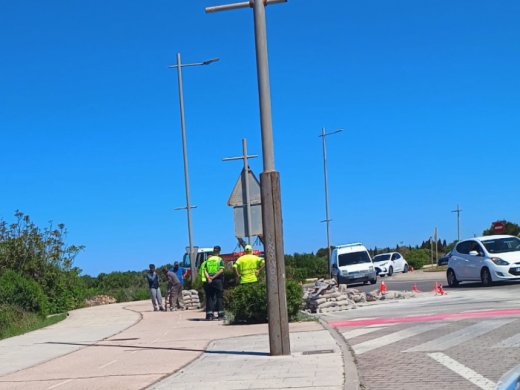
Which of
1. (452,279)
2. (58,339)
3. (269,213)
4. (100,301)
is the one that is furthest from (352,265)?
(269,213)

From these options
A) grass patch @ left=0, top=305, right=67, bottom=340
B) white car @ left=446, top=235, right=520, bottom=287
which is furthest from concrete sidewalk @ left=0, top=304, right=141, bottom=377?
white car @ left=446, top=235, right=520, bottom=287

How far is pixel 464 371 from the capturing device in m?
8.37

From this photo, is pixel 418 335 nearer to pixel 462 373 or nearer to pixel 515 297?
pixel 462 373

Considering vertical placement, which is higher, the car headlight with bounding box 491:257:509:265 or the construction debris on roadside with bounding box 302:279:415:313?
the car headlight with bounding box 491:257:509:265

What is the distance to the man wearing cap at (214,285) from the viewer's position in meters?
17.2

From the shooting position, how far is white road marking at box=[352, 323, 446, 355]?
10.8 metres

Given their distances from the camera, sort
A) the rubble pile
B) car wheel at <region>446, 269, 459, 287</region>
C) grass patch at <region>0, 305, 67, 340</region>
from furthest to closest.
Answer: the rubble pile → car wheel at <region>446, 269, 459, 287</region> → grass patch at <region>0, 305, 67, 340</region>

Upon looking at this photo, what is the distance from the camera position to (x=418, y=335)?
11836mm

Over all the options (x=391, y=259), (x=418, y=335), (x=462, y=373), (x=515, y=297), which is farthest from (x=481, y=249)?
(x=391, y=259)

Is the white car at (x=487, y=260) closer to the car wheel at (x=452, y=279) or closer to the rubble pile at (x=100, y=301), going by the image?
the car wheel at (x=452, y=279)

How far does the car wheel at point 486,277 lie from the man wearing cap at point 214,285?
958 centimetres

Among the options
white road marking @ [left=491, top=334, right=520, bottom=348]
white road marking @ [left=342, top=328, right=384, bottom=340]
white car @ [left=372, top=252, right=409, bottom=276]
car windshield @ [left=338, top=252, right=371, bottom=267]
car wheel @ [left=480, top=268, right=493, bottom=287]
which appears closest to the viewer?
Answer: white road marking @ [left=491, top=334, right=520, bottom=348]

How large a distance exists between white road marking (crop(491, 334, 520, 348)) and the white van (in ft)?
75.9

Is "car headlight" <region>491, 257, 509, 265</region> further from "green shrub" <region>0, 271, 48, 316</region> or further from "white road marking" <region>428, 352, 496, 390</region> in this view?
"green shrub" <region>0, 271, 48, 316</region>
